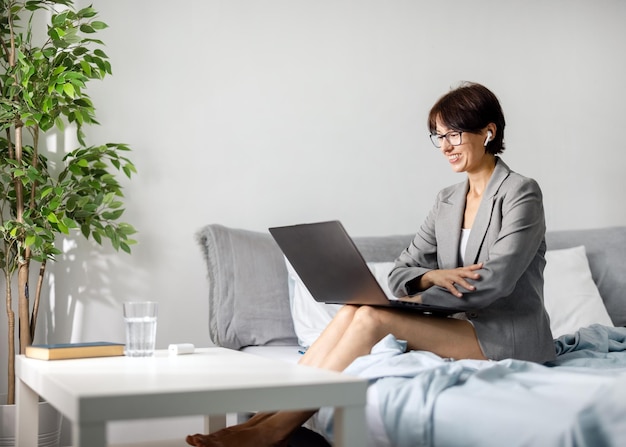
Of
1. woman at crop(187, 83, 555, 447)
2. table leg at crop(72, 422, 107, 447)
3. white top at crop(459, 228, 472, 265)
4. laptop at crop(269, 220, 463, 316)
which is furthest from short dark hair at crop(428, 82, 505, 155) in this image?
table leg at crop(72, 422, 107, 447)

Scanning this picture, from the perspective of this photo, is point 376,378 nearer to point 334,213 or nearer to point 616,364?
point 616,364

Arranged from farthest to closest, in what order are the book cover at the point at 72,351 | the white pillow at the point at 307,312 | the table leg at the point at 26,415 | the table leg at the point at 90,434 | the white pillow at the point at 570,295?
the white pillow at the point at 570,295 → the white pillow at the point at 307,312 → the table leg at the point at 26,415 → the book cover at the point at 72,351 → the table leg at the point at 90,434

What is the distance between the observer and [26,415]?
2051mm

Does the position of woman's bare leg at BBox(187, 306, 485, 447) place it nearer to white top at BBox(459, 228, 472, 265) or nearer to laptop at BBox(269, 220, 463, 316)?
laptop at BBox(269, 220, 463, 316)

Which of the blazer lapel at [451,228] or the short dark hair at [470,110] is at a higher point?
the short dark hair at [470,110]

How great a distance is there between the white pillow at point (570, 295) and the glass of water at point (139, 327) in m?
1.53

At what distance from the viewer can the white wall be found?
305 centimetres

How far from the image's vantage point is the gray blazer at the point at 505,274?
212 cm

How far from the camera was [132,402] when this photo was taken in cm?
125

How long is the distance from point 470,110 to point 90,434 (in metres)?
1.51

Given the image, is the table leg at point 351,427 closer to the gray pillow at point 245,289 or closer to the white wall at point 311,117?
the gray pillow at point 245,289

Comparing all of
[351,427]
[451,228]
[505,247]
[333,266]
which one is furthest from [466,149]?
[351,427]

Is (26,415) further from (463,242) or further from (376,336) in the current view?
(463,242)

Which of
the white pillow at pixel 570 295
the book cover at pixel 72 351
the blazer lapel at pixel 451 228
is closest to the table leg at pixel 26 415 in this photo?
the book cover at pixel 72 351
